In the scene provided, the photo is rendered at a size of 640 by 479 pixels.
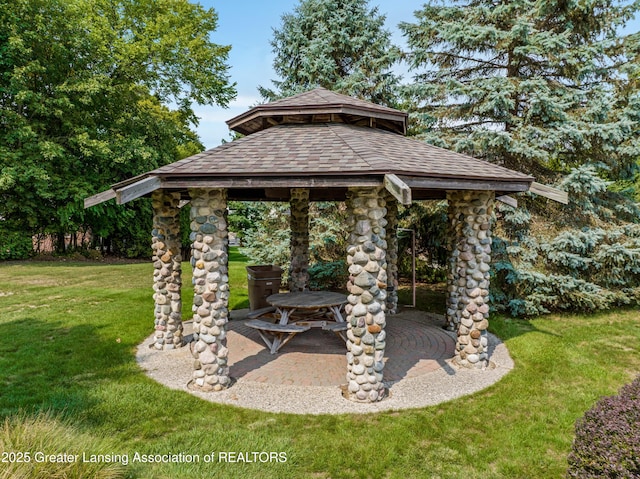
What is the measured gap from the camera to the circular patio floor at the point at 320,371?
512 centimetres

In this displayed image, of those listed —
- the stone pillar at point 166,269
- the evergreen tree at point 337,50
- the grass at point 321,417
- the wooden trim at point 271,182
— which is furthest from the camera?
the evergreen tree at point 337,50

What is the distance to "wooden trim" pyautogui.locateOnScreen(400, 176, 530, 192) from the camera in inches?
202

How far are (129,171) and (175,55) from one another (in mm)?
7829

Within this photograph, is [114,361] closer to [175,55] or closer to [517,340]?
[517,340]

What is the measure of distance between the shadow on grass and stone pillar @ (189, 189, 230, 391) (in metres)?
1.49

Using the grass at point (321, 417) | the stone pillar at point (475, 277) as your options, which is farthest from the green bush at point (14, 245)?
the stone pillar at point (475, 277)

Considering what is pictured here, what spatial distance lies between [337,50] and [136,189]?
13327 millimetres

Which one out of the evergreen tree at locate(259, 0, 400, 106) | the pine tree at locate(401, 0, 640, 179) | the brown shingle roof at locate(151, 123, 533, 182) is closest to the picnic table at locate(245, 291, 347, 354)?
the brown shingle roof at locate(151, 123, 533, 182)

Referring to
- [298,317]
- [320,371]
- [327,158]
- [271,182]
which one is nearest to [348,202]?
[327,158]

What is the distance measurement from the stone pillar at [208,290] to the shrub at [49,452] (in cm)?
193

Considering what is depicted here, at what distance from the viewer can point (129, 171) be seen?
65.6 feet

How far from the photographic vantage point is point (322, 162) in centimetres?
523

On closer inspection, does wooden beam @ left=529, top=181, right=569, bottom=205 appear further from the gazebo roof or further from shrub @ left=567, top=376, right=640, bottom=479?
shrub @ left=567, top=376, right=640, bottom=479

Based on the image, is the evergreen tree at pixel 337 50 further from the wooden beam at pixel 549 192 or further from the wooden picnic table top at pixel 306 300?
the wooden picnic table top at pixel 306 300
